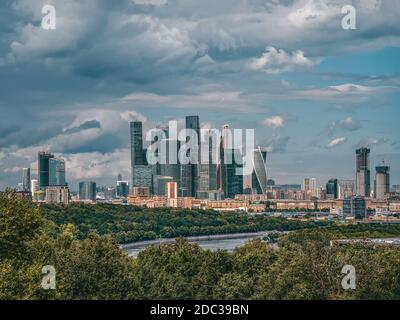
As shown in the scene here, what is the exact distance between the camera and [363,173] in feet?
74.7

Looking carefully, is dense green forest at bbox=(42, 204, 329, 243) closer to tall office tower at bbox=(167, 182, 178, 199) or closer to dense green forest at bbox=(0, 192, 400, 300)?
tall office tower at bbox=(167, 182, 178, 199)

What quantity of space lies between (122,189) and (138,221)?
2.60 m

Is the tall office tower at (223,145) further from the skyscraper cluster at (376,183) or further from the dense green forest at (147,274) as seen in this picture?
the skyscraper cluster at (376,183)

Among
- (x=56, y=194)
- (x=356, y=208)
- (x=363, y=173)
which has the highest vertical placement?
(x=363, y=173)

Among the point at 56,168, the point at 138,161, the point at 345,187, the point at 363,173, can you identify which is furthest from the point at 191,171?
the point at 345,187

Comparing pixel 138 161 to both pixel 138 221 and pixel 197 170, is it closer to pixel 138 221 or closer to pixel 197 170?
pixel 197 170

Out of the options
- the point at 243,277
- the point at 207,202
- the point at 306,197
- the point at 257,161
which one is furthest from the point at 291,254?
the point at 306,197

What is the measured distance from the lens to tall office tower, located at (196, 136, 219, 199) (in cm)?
1467

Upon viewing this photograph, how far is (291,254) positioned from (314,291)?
9.33 feet

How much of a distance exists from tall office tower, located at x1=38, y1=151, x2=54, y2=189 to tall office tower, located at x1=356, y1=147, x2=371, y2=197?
5493 mm

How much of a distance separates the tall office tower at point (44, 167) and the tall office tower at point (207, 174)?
2.71 m

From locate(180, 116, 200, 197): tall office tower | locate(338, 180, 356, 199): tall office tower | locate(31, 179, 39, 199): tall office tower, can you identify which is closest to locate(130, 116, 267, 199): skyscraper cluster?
locate(180, 116, 200, 197): tall office tower

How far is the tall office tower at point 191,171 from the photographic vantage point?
12.2 metres
